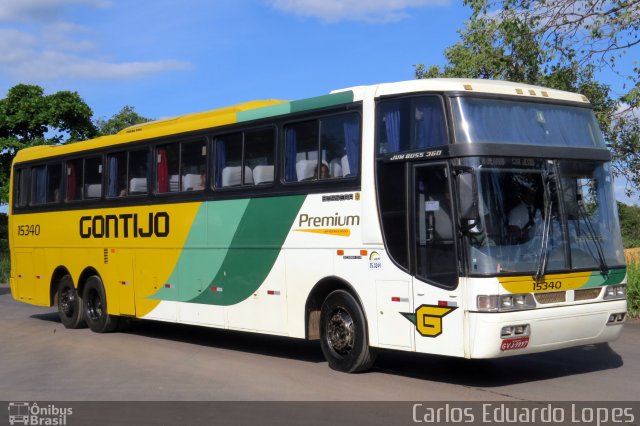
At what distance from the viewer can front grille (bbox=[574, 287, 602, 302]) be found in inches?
374

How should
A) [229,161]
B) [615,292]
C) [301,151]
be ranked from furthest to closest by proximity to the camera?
[229,161] → [301,151] → [615,292]

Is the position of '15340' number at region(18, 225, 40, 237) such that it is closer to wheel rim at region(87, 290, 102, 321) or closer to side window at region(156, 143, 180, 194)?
wheel rim at region(87, 290, 102, 321)

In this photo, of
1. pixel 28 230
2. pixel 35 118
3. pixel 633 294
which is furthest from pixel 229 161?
pixel 35 118

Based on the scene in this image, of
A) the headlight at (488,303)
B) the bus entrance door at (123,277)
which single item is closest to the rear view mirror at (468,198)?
the headlight at (488,303)

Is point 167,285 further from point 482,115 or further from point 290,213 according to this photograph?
point 482,115

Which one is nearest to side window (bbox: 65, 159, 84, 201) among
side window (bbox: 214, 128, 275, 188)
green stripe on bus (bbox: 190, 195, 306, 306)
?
→ side window (bbox: 214, 128, 275, 188)

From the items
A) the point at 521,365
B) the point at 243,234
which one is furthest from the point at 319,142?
the point at 521,365

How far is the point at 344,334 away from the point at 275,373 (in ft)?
3.54

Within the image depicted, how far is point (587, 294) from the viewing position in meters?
9.60

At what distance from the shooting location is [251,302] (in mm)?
12062

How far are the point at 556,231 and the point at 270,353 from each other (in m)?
5.20

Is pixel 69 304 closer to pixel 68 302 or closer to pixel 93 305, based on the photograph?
pixel 68 302

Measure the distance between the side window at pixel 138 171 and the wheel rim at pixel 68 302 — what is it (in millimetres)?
3068

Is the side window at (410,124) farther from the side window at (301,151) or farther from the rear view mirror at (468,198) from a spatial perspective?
the side window at (301,151)
